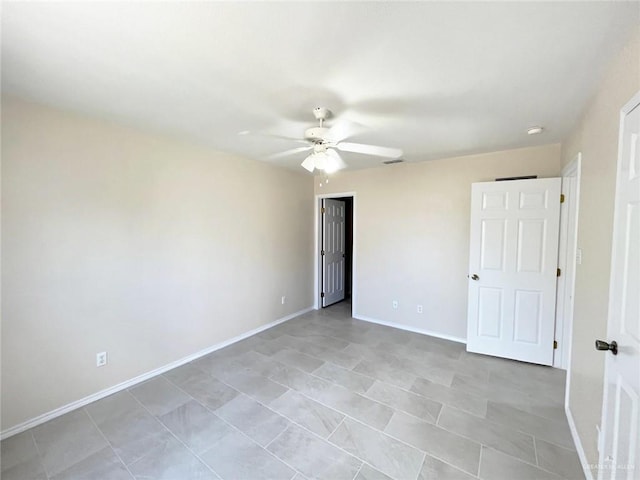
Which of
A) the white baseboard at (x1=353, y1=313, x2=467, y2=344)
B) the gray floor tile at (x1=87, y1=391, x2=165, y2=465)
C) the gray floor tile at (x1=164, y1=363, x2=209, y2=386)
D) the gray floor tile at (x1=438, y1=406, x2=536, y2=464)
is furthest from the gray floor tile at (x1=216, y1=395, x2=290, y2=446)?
the white baseboard at (x1=353, y1=313, x2=467, y2=344)

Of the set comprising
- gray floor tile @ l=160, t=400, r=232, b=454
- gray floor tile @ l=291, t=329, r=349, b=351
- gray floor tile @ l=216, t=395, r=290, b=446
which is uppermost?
gray floor tile @ l=291, t=329, r=349, b=351

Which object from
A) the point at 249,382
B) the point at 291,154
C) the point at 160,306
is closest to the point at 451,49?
the point at 291,154

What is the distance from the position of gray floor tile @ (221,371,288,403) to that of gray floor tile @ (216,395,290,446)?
0.30 ft

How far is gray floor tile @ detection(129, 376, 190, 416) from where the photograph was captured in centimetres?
223

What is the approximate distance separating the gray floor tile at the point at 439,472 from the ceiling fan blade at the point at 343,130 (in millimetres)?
2406

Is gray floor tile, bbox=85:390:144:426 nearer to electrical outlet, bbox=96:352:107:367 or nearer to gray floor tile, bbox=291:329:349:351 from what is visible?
electrical outlet, bbox=96:352:107:367

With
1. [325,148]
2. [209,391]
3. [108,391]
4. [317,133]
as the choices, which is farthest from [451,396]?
[108,391]

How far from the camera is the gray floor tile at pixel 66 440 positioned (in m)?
1.72

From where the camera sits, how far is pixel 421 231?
3742mm

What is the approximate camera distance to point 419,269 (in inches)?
149

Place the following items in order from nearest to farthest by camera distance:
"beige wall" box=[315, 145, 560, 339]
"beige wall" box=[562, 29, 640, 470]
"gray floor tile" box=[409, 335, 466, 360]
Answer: "beige wall" box=[562, 29, 640, 470] → "gray floor tile" box=[409, 335, 466, 360] → "beige wall" box=[315, 145, 560, 339]

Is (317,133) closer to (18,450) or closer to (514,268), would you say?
(514,268)

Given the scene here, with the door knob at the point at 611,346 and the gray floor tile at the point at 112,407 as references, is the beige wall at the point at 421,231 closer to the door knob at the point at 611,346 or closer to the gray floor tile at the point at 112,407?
the door knob at the point at 611,346

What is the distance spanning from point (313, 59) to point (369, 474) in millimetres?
2411
